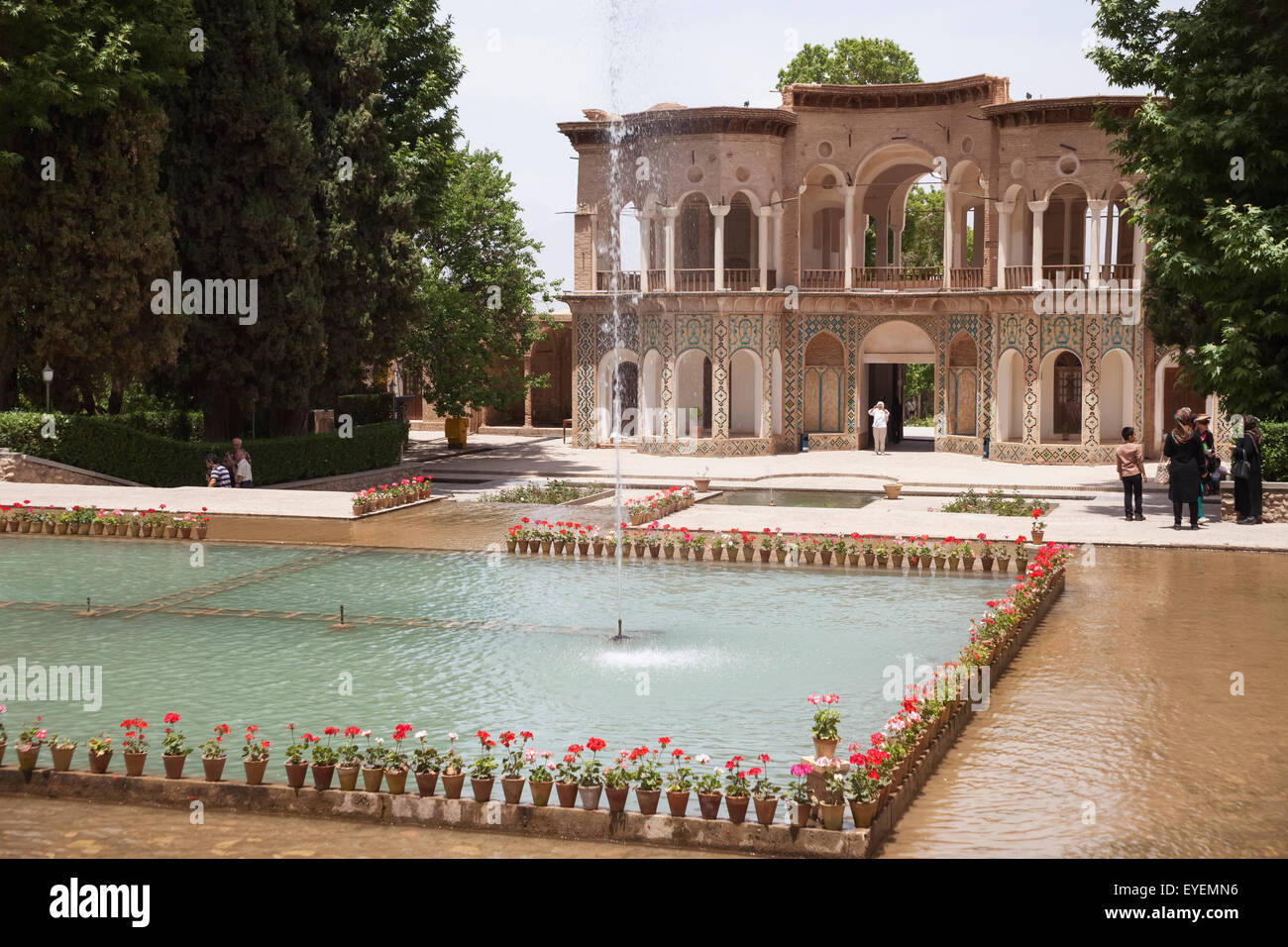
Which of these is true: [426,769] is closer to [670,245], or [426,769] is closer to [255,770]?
[255,770]

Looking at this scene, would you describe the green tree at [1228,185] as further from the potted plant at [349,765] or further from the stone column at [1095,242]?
the potted plant at [349,765]

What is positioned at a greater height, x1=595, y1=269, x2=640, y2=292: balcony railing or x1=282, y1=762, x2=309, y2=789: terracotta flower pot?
x1=595, y1=269, x2=640, y2=292: balcony railing

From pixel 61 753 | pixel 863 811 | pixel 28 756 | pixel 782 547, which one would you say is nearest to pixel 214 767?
pixel 61 753

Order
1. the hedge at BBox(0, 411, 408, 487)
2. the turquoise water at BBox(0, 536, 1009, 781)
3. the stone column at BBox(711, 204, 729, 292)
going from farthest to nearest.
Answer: the stone column at BBox(711, 204, 729, 292), the hedge at BBox(0, 411, 408, 487), the turquoise water at BBox(0, 536, 1009, 781)

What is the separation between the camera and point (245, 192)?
26.7 metres

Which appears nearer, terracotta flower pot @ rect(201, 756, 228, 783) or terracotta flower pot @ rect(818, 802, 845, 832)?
terracotta flower pot @ rect(818, 802, 845, 832)

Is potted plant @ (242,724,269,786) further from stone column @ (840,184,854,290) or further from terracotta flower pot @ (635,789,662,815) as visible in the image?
stone column @ (840,184,854,290)

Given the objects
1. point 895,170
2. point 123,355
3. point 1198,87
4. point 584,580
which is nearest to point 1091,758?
point 584,580

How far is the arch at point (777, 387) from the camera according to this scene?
120ft

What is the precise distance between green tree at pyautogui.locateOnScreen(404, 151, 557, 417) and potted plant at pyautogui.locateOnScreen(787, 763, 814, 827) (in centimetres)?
2834

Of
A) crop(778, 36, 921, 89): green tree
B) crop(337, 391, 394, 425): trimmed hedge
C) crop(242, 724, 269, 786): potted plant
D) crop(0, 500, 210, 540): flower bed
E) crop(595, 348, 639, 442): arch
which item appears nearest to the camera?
crop(242, 724, 269, 786): potted plant

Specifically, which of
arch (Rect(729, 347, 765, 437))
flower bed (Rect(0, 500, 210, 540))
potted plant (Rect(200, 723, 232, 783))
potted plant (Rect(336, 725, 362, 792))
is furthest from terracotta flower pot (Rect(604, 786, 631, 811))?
arch (Rect(729, 347, 765, 437))

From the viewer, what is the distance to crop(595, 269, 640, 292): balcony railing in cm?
3700

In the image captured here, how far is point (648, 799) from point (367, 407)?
94.8 feet
